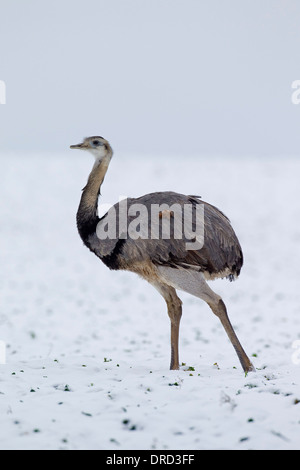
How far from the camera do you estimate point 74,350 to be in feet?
44.4

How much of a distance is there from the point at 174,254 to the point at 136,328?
901 centimetres

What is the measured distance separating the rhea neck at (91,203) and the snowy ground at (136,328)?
6.21 ft

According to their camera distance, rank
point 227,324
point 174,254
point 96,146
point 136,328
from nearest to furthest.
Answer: point 174,254 < point 227,324 < point 96,146 < point 136,328

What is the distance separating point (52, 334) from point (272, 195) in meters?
24.7

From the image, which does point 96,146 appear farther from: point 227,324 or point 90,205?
point 227,324

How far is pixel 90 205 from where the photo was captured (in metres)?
8.36

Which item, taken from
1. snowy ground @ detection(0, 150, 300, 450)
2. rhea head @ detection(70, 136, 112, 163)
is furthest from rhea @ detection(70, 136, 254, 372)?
snowy ground @ detection(0, 150, 300, 450)

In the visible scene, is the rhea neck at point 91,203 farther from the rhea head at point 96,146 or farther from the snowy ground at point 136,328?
the snowy ground at point 136,328

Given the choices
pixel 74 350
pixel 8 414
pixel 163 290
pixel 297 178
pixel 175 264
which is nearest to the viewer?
pixel 8 414

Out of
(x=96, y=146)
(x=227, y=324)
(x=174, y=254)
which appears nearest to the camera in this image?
(x=174, y=254)

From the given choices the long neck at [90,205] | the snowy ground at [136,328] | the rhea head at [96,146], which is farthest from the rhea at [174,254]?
the snowy ground at [136,328]

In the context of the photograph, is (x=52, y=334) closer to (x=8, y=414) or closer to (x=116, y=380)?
(x=116, y=380)

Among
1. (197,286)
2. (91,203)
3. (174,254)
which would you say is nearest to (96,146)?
(91,203)
